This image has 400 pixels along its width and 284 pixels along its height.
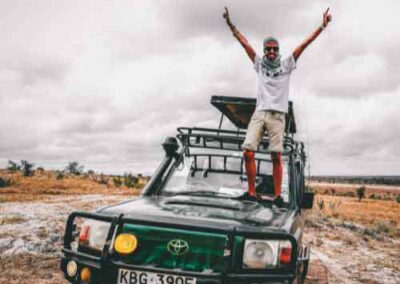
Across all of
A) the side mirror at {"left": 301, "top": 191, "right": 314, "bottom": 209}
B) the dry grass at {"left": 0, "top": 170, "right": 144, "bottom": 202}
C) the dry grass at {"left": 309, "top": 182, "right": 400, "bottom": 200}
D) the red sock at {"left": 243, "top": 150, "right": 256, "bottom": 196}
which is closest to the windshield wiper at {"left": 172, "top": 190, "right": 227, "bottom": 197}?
the red sock at {"left": 243, "top": 150, "right": 256, "bottom": 196}

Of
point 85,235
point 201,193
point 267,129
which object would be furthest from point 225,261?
point 267,129

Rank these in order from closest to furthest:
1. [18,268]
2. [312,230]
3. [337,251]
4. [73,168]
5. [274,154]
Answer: [274,154], [18,268], [337,251], [312,230], [73,168]

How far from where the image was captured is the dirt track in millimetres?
6563

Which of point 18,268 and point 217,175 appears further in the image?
point 18,268

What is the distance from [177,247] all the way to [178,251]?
0.03 m

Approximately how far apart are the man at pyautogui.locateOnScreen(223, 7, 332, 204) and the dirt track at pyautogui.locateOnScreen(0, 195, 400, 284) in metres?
3.43

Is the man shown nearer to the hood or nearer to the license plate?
the hood

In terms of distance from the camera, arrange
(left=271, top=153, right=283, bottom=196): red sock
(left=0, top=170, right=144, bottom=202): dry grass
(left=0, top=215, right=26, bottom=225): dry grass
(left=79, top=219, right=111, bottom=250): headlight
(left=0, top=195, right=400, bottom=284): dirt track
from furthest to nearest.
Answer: (left=0, top=170, right=144, bottom=202): dry grass → (left=0, top=215, right=26, bottom=225): dry grass → (left=0, top=195, right=400, bottom=284): dirt track → (left=271, top=153, right=283, bottom=196): red sock → (left=79, top=219, right=111, bottom=250): headlight

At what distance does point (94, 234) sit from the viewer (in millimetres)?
3330

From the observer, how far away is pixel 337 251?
36.5 feet

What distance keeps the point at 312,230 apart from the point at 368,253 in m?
3.55

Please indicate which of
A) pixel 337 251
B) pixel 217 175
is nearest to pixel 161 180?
pixel 217 175

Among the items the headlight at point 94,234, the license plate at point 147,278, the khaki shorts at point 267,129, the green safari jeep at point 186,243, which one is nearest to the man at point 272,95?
the khaki shorts at point 267,129

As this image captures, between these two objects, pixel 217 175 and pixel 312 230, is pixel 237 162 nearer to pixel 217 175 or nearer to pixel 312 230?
pixel 217 175
